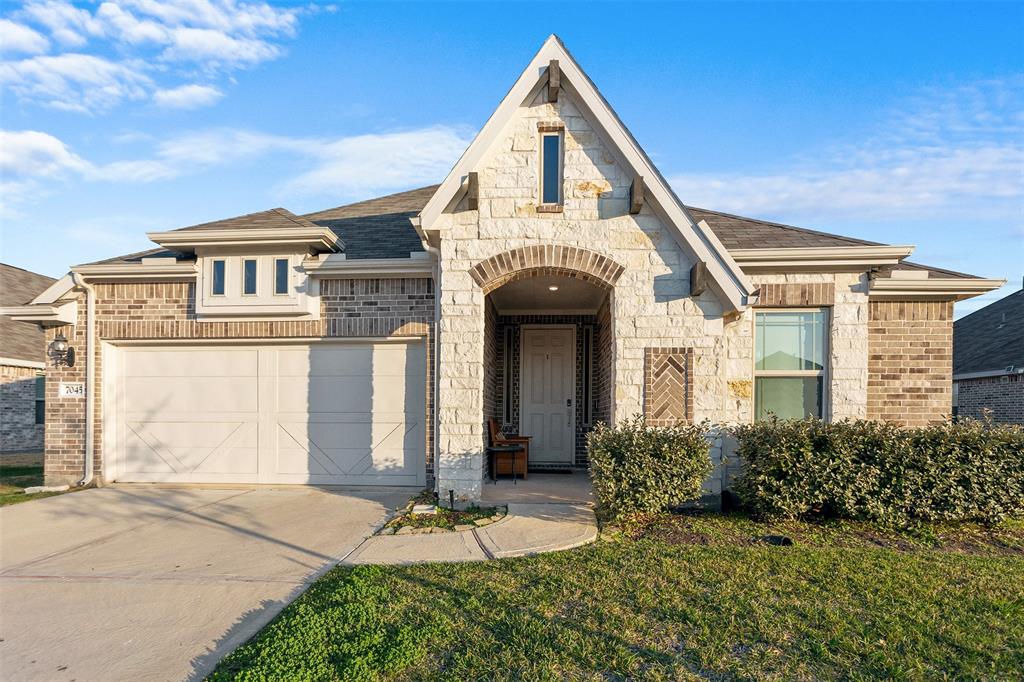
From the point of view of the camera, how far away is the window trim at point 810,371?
338 inches

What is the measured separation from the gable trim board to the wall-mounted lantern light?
6440 millimetres

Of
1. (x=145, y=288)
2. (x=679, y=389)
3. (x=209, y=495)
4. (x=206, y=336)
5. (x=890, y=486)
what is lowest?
(x=209, y=495)

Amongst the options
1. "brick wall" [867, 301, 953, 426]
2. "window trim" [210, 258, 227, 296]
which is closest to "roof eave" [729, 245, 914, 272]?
"brick wall" [867, 301, 953, 426]

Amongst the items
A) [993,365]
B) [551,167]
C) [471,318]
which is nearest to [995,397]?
[993,365]

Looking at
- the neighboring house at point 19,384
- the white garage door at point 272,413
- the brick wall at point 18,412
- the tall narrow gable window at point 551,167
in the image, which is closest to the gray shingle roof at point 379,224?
the white garage door at point 272,413

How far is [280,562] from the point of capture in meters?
5.75

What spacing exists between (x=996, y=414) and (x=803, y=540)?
14662 mm

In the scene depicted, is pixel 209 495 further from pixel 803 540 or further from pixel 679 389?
pixel 803 540

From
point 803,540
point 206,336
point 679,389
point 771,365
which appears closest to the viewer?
point 803,540

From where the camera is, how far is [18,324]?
17547 millimetres

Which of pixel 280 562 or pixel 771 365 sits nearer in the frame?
pixel 280 562

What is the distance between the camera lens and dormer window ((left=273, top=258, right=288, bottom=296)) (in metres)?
9.45

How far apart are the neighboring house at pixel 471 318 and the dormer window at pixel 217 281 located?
0.10ft

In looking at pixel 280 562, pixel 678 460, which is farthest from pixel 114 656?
pixel 678 460
